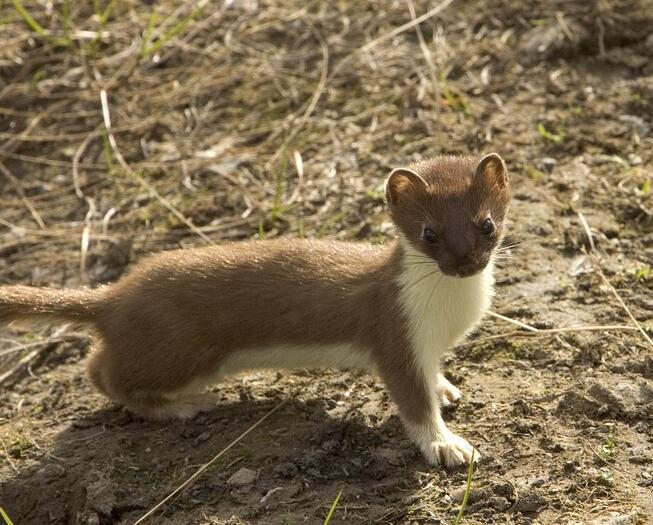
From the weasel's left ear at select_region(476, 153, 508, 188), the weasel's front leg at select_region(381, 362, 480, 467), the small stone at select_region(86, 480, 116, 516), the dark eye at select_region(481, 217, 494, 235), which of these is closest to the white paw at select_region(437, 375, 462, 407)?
the weasel's front leg at select_region(381, 362, 480, 467)

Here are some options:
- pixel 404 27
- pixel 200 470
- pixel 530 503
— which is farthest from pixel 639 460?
pixel 404 27

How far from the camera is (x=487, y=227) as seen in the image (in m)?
3.78

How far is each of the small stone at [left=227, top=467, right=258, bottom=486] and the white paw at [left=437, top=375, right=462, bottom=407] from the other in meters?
0.85

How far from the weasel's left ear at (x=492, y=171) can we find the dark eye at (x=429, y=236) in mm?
290

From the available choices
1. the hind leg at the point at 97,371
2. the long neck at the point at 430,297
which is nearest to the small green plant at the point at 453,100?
the long neck at the point at 430,297

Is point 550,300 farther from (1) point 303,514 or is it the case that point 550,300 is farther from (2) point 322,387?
(1) point 303,514

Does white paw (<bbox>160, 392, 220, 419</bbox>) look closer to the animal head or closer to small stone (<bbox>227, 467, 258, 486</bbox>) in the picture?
small stone (<bbox>227, 467, 258, 486</bbox>)

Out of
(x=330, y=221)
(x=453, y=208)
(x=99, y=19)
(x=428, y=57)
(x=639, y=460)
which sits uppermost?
(x=99, y=19)

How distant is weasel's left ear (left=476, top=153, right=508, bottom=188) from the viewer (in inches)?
151

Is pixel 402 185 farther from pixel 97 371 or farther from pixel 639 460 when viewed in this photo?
pixel 97 371

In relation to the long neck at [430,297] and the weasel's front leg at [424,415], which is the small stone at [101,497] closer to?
the weasel's front leg at [424,415]

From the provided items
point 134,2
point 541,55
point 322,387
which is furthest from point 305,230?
point 134,2

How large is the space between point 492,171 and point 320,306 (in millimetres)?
894

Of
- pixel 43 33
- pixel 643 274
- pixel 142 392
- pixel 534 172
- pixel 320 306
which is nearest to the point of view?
pixel 320 306
